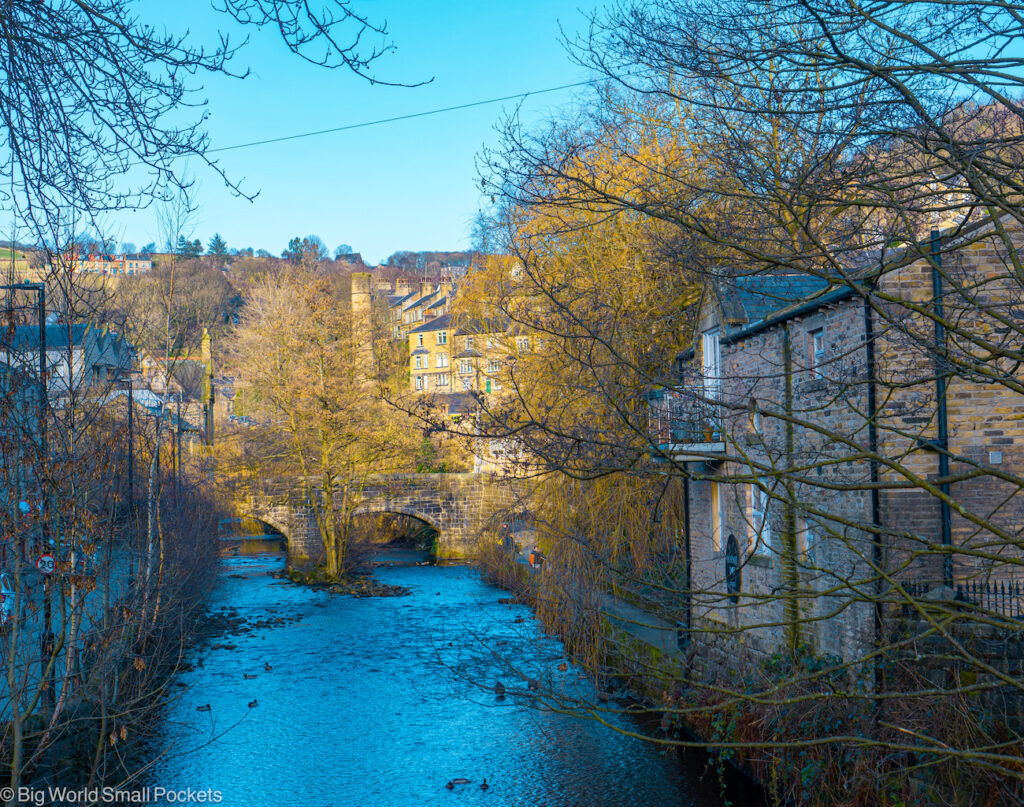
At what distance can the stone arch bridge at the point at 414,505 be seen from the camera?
99.7ft

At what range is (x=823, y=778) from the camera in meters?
9.02

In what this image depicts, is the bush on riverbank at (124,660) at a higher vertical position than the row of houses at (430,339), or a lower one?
lower

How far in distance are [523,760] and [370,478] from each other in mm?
19851

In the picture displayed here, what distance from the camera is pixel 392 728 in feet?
45.9

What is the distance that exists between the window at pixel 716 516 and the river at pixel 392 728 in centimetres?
310

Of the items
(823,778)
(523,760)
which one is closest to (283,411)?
(523,760)

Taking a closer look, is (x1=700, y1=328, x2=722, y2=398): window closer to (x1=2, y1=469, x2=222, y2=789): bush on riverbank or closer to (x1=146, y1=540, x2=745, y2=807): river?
(x1=146, y1=540, x2=745, y2=807): river

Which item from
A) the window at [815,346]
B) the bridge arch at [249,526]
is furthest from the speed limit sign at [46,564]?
the bridge arch at [249,526]

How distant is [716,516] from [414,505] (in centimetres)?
1974

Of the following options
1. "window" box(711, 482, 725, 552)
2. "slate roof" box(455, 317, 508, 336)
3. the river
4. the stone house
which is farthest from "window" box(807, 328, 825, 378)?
the stone house

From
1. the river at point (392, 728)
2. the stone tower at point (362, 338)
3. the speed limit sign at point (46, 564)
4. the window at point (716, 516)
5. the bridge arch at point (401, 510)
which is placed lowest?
the river at point (392, 728)

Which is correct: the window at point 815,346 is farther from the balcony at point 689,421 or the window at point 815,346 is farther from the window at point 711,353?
the window at point 711,353

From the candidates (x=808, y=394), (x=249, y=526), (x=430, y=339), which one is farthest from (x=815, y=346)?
(x=430, y=339)

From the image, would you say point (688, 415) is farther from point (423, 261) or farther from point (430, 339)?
point (423, 261)
